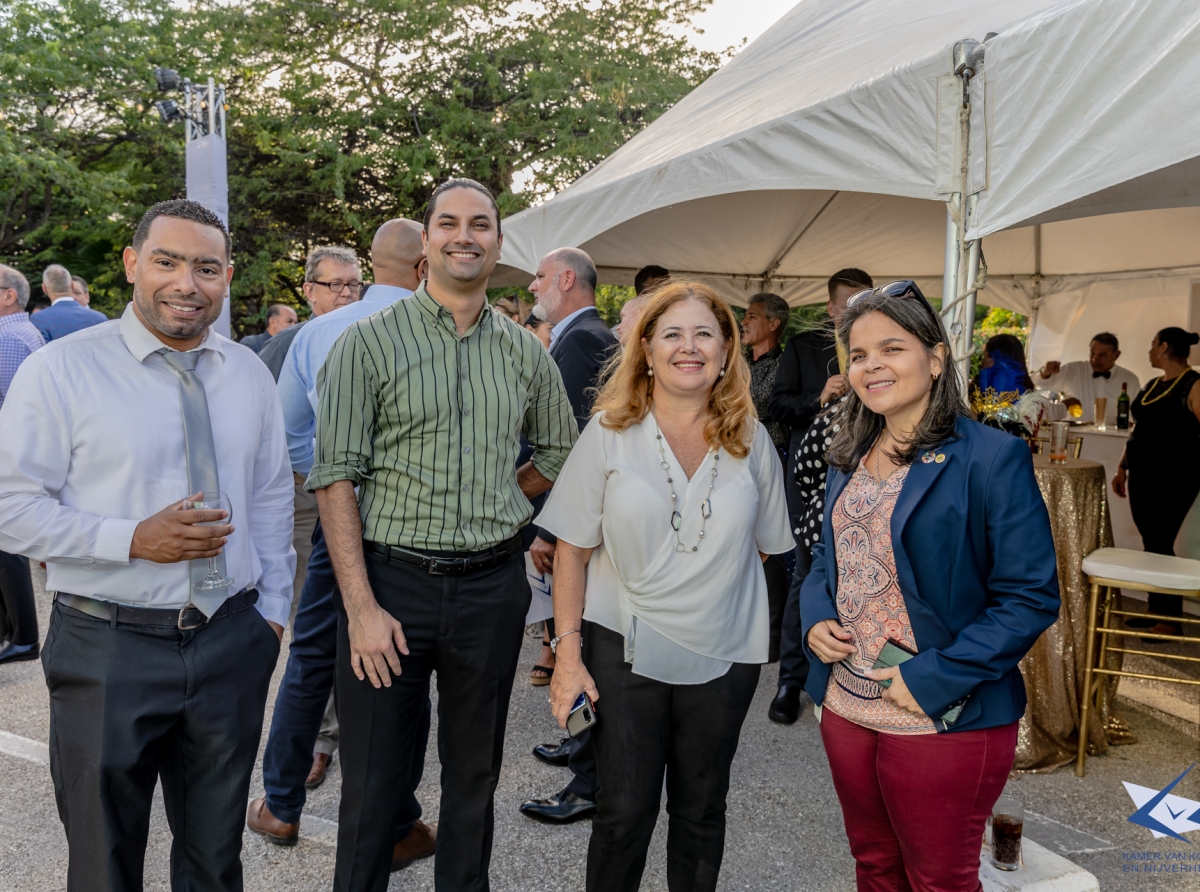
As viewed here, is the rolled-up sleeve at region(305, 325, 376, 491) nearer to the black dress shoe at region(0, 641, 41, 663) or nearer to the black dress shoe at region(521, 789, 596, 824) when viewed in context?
the black dress shoe at region(521, 789, 596, 824)

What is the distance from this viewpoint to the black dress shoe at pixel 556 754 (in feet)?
12.3

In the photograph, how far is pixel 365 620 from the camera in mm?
2143

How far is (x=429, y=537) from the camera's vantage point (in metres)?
2.21

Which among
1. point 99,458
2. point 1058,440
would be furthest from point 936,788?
point 1058,440

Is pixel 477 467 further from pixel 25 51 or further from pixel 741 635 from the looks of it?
pixel 25 51

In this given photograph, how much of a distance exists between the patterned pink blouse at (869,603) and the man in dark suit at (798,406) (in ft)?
6.58

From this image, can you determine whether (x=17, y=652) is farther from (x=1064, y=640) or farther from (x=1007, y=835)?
(x=1064, y=640)

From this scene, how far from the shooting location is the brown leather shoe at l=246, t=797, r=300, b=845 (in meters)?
3.02

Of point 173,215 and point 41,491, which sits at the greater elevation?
point 173,215

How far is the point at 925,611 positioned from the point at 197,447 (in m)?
1.67

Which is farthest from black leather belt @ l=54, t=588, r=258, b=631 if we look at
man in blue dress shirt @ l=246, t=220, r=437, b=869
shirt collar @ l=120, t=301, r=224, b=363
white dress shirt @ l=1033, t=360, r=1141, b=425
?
white dress shirt @ l=1033, t=360, r=1141, b=425

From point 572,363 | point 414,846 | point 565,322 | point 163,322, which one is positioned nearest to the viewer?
point 163,322

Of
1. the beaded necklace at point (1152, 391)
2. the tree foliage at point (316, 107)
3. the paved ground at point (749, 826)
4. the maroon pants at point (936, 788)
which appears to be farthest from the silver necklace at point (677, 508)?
the tree foliage at point (316, 107)

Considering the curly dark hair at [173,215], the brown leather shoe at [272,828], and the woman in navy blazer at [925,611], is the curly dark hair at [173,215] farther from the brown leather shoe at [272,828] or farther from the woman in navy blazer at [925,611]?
the brown leather shoe at [272,828]
